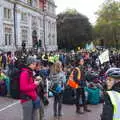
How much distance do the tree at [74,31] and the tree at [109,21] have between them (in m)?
12.1

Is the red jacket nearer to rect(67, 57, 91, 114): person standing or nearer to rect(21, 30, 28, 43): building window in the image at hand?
rect(67, 57, 91, 114): person standing

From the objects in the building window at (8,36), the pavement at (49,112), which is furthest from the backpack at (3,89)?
the building window at (8,36)

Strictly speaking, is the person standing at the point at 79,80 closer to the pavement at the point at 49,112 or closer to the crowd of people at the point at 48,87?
the crowd of people at the point at 48,87

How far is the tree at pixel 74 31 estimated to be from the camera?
87688 mm

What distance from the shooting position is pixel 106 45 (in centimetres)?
7906

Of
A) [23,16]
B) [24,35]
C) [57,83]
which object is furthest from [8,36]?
[57,83]

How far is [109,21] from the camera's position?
74125 mm

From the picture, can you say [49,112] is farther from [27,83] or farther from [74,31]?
[74,31]

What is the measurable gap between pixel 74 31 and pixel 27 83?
261 ft

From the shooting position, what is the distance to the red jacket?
27.5 feet

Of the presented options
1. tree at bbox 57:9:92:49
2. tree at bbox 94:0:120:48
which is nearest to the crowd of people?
tree at bbox 94:0:120:48

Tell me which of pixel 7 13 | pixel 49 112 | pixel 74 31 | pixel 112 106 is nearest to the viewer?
pixel 112 106

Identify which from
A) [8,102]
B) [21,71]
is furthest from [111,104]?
[8,102]

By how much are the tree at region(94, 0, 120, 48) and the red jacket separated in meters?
65.6
